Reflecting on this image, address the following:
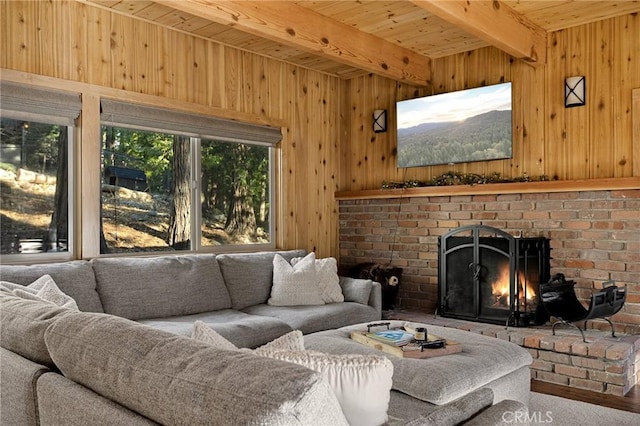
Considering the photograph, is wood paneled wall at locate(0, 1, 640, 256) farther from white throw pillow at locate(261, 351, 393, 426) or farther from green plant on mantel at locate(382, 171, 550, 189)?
white throw pillow at locate(261, 351, 393, 426)

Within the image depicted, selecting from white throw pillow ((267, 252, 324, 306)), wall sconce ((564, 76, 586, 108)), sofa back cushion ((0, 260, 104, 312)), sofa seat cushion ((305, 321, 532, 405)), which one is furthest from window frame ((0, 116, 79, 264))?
wall sconce ((564, 76, 586, 108))

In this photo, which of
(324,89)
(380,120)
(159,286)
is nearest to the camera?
(159,286)

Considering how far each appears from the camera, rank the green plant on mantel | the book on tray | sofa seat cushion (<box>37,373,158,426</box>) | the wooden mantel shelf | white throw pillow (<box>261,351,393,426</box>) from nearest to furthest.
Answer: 1. sofa seat cushion (<box>37,373,158,426</box>)
2. white throw pillow (<box>261,351,393,426</box>)
3. the book on tray
4. the wooden mantel shelf
5. the green plant on mantel

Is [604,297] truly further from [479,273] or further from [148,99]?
[148,99]

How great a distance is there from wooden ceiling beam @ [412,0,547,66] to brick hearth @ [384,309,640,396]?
2.12 m

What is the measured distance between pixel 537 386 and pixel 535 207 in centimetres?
149

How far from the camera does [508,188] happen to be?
173 inches

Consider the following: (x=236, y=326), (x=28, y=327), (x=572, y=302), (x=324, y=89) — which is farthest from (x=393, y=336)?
(x=324, y=89)

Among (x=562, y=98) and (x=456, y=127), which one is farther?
(x=456, y=127)

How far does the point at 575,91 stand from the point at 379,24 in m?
1.65

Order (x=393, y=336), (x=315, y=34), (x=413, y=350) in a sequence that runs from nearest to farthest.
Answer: (x=413, y=350)
(x=393, y=336)
(x=315, y=34)

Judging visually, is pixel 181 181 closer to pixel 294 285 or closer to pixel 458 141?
pixel 294 285

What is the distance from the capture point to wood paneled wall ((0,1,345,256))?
3539 millimetres

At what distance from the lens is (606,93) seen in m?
4.11
